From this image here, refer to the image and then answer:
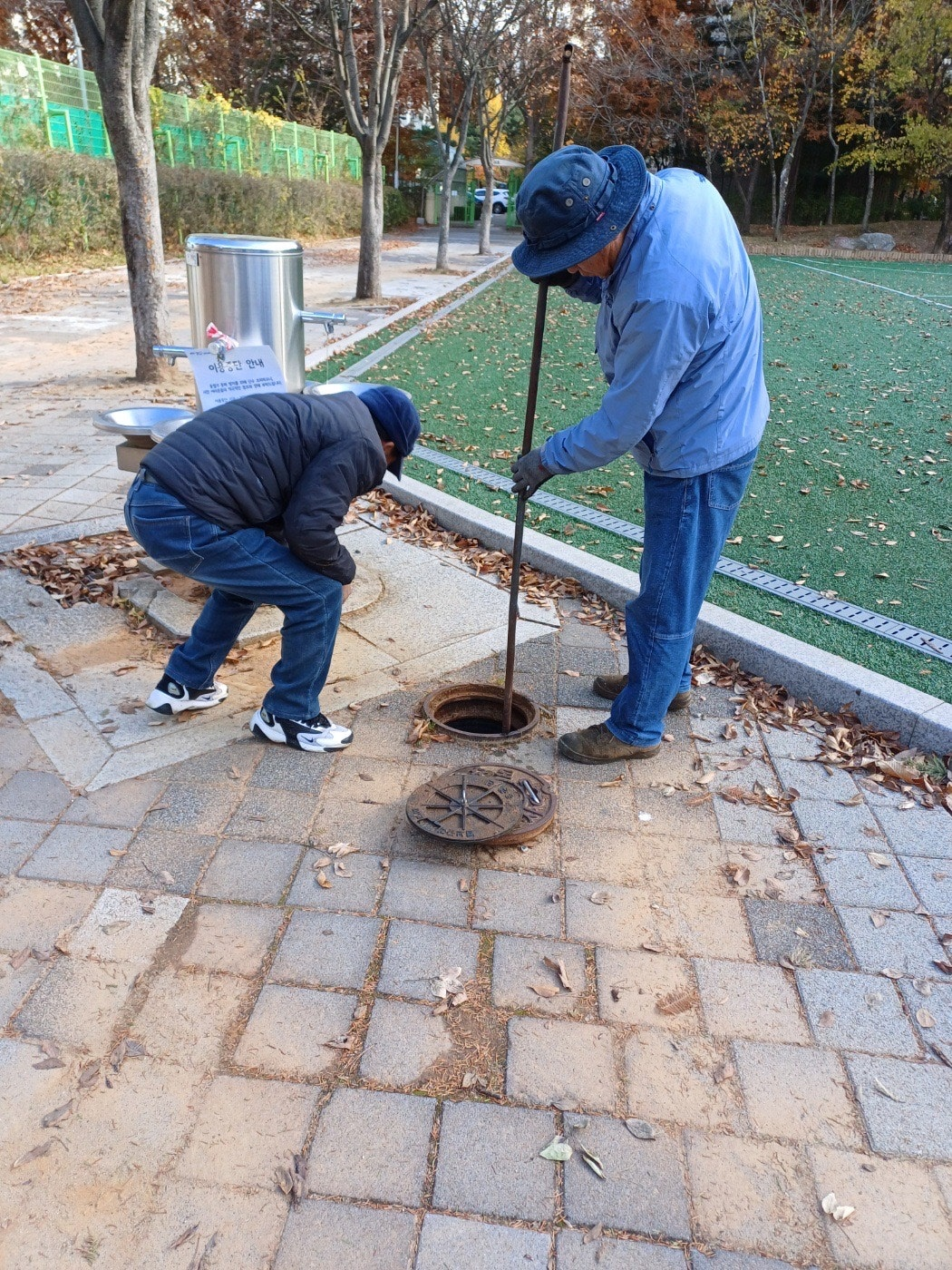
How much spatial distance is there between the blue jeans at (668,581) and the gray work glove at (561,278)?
68 cm

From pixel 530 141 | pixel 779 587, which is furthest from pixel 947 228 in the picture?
pixel 779 587

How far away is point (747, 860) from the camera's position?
3059 millimetres

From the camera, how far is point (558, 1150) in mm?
2090

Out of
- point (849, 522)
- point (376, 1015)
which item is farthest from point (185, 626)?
point (849, 522)

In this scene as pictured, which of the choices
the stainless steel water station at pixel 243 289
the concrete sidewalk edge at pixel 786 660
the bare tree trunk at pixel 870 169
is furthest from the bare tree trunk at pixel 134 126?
the bare tree trunk at pixel 870 169

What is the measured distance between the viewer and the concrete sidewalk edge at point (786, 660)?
3654 mm

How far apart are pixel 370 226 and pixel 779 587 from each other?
40.9 ft

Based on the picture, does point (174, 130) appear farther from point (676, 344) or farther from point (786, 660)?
point (676, 344)

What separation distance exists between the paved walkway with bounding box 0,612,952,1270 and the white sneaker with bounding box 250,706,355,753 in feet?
0.22

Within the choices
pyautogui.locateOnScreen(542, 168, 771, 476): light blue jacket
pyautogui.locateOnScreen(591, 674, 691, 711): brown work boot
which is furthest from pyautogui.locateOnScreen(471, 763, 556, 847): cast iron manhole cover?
pyautogui.locateOnScreen(542, 168, 771, 476): light blue jacket

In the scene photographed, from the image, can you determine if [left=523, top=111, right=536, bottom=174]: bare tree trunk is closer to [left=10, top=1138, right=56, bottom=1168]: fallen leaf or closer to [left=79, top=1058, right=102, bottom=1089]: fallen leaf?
[left=79, top=1058, right=102, bottom=1089]: fallen leaf

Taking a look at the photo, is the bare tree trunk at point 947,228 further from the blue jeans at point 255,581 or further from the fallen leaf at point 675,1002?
the fallen leaf at point 675,1002

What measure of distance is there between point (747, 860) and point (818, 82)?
104ft

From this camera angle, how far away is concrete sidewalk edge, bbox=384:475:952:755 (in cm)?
365
